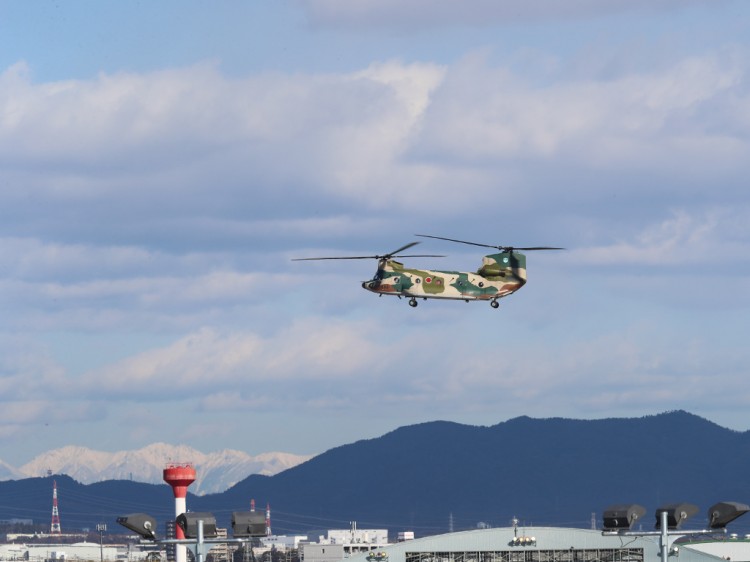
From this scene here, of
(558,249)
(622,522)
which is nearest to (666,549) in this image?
(622,522)

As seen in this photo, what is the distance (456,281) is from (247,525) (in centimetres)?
8621

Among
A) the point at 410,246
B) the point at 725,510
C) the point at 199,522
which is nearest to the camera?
the point at 199,522

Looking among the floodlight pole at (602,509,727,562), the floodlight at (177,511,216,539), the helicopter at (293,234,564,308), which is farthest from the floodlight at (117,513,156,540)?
the helicopter at (293,234,564,308)

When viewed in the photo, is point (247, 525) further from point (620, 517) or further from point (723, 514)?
point (723, 514)

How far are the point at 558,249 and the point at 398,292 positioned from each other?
1678cm

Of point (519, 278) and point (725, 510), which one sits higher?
point (519, 278)

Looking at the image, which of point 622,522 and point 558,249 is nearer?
point 622,522

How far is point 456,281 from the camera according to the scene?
15300cm

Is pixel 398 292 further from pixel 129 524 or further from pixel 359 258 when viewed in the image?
pixel 129 524

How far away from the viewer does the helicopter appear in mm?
150375

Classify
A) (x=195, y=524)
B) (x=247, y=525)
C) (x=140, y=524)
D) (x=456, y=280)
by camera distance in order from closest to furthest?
(x=247, y=525)
(x=195, y=524)
(x=140, y=524)
(x=456, y=280)

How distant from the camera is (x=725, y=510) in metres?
71.6

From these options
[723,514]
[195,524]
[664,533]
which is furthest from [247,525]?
[723,514]

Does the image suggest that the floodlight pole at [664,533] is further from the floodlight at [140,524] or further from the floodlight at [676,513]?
the floodlight at [140,524]
